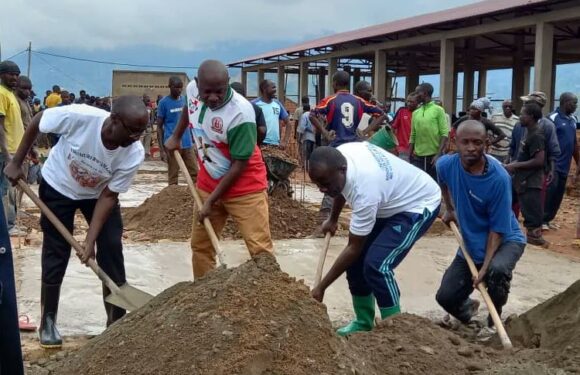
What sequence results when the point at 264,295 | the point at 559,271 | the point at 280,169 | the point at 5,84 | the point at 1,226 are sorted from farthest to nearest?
the point at 280,169
the point at 5,84
the point at 559,271
the point at 264,295
the point at 1,226

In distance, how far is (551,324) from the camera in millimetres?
4191

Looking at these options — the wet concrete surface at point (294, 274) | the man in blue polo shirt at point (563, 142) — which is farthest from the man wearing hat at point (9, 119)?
the man in blue polo shirt at point (563, 142)

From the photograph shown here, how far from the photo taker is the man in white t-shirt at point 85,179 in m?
3.96

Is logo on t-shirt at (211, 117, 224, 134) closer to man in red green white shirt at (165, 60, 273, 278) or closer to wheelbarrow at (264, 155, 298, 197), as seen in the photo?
man in red green white shirt at (165, 60, 273, 278)

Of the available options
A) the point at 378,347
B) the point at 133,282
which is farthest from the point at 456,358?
the point at 133,282

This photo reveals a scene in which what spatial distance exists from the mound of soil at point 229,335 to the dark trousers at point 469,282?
1.61 meters

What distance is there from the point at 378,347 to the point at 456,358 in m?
0.39

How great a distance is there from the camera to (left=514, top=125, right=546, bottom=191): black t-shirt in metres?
7.56

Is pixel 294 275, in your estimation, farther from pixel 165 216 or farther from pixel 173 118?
pixel 173 118

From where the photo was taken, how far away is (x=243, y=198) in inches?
173

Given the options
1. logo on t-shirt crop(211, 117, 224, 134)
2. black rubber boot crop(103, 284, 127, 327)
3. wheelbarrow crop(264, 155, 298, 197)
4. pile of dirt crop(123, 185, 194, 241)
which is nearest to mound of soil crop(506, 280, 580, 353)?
logo on t-shirt crop(211, 117, 224, 134)

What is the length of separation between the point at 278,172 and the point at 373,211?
5.18m

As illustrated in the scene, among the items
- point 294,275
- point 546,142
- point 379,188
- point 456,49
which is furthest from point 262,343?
point 456,49

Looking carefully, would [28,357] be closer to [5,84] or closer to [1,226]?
[1,226]
